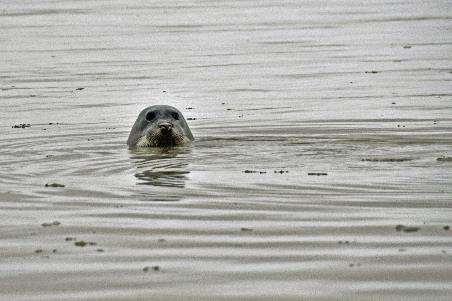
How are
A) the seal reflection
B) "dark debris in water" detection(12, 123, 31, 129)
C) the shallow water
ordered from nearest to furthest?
the shallow water < the seal reflection < "dark debris in water" detection(12, 123, 31, 129)

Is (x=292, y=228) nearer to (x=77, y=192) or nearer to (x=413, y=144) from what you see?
(x=77, y=192)

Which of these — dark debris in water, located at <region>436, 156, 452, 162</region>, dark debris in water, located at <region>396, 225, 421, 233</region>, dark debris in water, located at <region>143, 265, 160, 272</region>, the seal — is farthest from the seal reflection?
dark debris in water, located at <region>143, 265, 160, 272</region>

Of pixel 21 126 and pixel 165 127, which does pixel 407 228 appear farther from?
pixel 21 126

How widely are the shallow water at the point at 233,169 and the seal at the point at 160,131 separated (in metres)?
0.25

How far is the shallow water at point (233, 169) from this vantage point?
620cm

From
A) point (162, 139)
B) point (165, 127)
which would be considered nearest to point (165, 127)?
point (165, 127)

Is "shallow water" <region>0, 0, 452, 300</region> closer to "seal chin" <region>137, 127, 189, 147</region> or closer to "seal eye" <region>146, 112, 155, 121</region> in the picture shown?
"seal chin" <region>137, 127, 189, 147</region>

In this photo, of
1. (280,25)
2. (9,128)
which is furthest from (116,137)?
(280,25)

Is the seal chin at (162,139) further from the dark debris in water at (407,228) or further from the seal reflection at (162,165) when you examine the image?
the dark debris in water at (407,228)

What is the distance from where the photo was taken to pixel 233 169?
10211 millimetres

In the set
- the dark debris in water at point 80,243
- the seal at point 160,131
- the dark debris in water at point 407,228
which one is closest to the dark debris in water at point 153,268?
the dark debris in water at point 80,243

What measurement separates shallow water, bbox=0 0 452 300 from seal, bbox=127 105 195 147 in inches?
9.9

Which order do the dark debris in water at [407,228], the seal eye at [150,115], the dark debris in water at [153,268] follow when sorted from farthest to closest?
1. the seal eye at [150,115]
2. the dark debris in water at [407,228]
3. the dark debris in water at [153,268]

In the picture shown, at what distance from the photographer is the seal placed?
12555 mm
